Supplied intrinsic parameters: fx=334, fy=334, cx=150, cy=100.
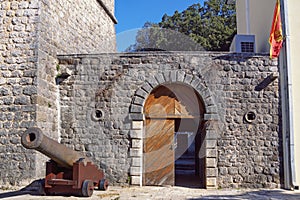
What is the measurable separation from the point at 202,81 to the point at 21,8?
178 inches

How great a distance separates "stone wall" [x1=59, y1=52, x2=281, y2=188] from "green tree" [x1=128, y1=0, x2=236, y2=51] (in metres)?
11.9

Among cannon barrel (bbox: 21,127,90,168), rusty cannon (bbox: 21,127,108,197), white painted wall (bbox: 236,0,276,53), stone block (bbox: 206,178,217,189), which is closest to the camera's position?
cannon barrel (bbox: 21,127,90,168)

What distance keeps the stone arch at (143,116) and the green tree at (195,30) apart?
1205 centimetres

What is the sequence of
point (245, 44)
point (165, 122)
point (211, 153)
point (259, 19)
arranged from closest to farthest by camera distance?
point (211, 153) → point (165, 122) → point (245, 44) → point (259, 19)

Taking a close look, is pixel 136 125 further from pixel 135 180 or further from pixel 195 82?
pixel 195 82

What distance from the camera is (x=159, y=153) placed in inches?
327

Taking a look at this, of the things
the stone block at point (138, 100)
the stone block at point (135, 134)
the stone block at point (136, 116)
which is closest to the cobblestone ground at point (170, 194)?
the stone block at point (135, 134)

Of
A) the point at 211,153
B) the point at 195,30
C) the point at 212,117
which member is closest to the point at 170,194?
the point at 211,153

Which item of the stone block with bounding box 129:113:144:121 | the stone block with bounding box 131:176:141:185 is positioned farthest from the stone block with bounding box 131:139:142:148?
the stone block with bounding box 131:176:141:185

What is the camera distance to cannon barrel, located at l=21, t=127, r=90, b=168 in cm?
561

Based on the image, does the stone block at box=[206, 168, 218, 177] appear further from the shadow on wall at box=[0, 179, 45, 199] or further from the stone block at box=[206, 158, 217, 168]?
the shadow on wall at box=[0, 179, 45, 199]

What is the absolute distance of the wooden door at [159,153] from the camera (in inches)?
323

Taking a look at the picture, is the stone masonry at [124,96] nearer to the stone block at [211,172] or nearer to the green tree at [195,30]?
the stone block at [211,172]

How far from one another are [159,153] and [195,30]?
50.5 feet
